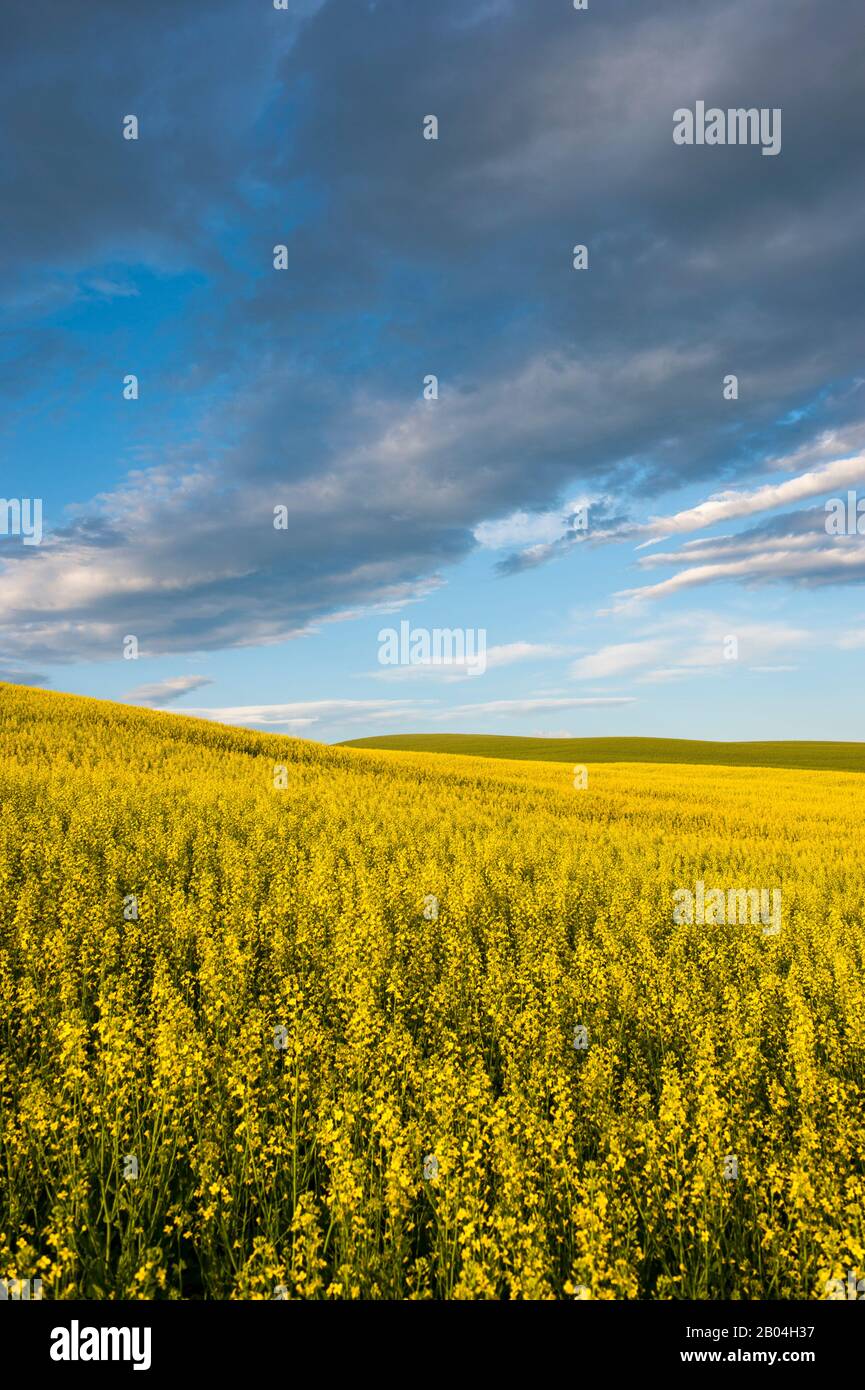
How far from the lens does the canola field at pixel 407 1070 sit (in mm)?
3975

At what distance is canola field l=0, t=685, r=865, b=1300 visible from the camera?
3.97 metres

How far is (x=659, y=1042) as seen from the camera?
687 centimetres

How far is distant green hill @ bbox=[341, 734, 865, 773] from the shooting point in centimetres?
6994

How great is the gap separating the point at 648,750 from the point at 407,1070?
77.6 meters

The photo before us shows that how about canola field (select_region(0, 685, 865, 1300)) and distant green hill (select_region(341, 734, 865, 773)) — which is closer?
canola field (select_region(0, 685, 865, 1300))

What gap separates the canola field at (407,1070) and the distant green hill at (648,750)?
2111 inches

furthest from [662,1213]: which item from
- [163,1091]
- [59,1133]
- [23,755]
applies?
[23,755]

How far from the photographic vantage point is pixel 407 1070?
515 cm

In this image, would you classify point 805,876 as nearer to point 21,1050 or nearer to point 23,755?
point 21,1050

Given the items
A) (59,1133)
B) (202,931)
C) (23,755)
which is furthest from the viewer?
(23,755)

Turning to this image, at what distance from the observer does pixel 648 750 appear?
7900 cm

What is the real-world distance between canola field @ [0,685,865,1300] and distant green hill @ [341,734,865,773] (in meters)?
53.6

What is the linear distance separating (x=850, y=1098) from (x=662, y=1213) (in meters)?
2.65

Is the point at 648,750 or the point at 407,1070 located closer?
the point at 407,1070
